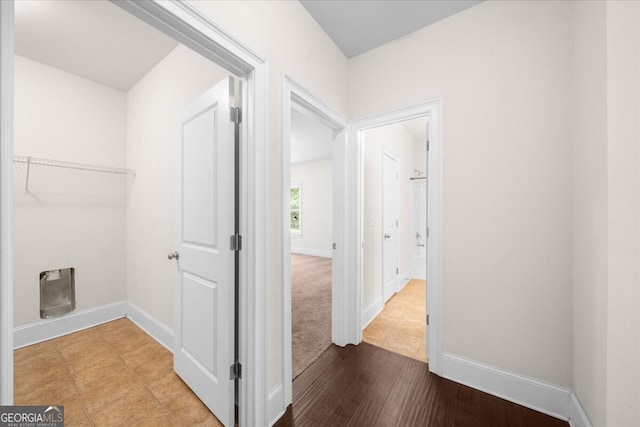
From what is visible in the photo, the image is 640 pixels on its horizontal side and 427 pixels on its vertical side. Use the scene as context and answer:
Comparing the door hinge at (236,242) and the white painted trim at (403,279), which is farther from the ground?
the door hinge at (236,242)

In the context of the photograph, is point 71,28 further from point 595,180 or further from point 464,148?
point 595,180

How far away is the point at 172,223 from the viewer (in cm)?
215

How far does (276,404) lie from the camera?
4.87ft

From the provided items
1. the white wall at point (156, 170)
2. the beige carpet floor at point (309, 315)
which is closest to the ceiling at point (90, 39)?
the white wall at point (156, 170)

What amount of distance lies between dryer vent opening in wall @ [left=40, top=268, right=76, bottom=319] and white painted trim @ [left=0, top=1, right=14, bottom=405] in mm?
2603

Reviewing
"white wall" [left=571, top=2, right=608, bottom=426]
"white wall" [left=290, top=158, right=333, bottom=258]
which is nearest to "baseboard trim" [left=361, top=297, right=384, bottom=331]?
"white wall" [left=571, top=2, right=608, bottom=426]

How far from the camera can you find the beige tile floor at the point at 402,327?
7.40 feet

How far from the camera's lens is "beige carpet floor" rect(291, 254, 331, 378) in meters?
2.18

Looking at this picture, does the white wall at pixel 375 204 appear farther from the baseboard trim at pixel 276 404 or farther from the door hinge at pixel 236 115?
the door hinge at pixel 236 115

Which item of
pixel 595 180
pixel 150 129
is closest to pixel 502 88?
pixel 595 180

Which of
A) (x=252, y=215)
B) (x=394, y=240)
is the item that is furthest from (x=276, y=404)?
(x=394, y=240)

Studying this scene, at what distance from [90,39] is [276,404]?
10.7 feet

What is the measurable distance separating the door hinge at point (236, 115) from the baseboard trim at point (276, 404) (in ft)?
5.41

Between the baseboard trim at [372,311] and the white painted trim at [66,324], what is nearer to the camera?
the white painted trim at [66,324]
